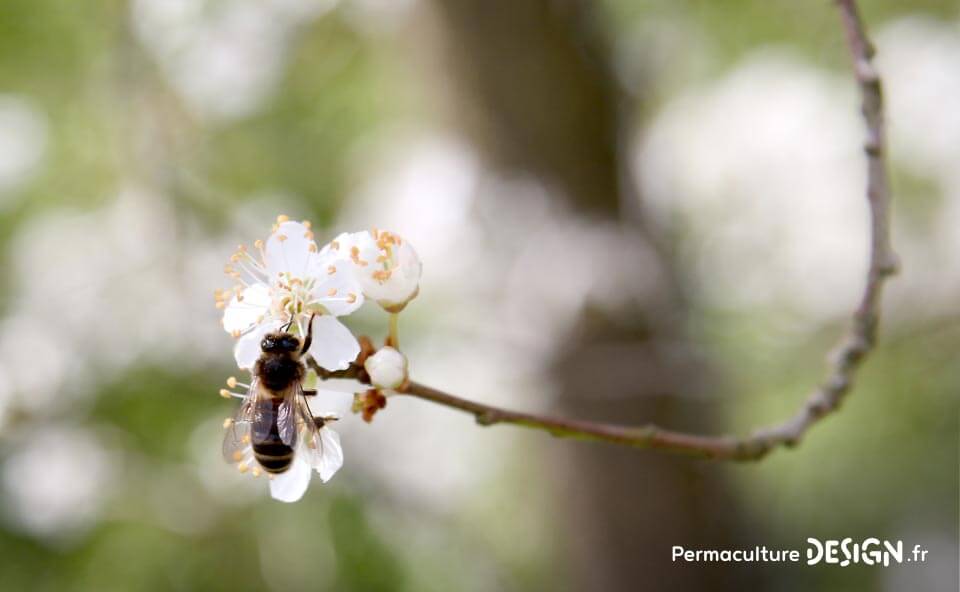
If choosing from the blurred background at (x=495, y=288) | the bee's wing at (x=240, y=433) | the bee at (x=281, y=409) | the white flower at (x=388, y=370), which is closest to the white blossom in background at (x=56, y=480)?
the blurred background at (x=495, y=288)

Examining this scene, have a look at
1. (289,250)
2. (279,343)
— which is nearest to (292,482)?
(279,343)

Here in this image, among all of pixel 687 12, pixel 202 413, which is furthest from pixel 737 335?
pixel 202 413

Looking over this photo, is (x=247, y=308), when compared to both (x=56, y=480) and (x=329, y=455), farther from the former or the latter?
(x=56, y=480)

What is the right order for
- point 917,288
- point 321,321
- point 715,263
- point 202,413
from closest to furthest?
point 321,321
point 917,288
point 202,413
point 715,263

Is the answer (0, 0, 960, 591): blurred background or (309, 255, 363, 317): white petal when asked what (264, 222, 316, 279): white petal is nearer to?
(309, 255, 363, 317): white petal

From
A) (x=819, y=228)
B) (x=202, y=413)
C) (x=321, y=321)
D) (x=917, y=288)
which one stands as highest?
(x=819, y=228)

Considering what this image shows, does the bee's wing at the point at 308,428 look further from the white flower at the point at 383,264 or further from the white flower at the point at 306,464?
the white flower at the point at 383,264

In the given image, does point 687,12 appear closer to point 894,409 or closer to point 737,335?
point 737,335
